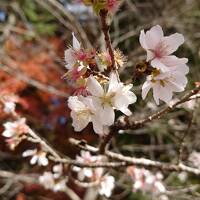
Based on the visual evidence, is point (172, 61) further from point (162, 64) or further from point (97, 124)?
point (97, 124)

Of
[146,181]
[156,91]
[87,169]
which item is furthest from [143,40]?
[146,181]

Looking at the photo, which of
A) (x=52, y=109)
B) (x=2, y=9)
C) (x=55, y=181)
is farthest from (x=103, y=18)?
(x=2, y=9)

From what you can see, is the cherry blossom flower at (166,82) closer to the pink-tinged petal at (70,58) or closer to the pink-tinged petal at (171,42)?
the pink-tinged petal at (171,42)

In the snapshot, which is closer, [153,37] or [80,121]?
[153,37]

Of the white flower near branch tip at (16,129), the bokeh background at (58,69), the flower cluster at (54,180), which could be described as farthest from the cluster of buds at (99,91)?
the bokeh background at (58,69)

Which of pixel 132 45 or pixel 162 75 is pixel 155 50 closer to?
pixel 162 75

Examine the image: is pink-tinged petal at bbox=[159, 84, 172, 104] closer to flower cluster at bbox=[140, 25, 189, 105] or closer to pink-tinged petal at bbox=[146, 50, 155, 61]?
flower cluster at bbox=[140, 25, 189, 105]

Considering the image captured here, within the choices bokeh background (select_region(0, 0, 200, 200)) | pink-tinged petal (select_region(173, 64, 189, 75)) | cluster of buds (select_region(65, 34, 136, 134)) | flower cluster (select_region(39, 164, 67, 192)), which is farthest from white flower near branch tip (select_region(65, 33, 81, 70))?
bokeh background (select_region(0, 0, 200, 200))
